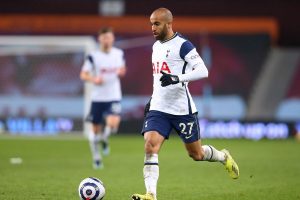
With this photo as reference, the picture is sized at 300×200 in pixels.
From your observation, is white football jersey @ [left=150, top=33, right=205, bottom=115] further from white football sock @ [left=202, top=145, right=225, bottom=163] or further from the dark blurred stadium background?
the dark blurred stadium background

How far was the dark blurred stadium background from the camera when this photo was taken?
20.6 meters

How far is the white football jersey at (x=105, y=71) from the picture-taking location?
13.9 meters

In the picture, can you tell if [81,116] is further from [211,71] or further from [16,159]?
[16,159]

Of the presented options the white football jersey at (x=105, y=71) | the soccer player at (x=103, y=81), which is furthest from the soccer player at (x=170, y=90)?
the white football jersey at (x=105, y=71)

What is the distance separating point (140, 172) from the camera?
479 inches

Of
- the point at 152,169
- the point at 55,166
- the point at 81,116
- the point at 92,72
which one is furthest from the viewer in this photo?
the point at 81,116

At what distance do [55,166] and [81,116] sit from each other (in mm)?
7441

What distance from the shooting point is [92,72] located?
14.2m

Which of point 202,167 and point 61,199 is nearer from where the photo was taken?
point 61,199

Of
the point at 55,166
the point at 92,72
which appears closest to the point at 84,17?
the point at 92,72

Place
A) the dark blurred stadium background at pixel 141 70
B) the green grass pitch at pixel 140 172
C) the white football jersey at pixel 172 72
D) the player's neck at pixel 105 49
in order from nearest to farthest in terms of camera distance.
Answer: the white football jersey at pixel 172 72 < the green grass pitch at pixel 140 172 < the player's neck at pixel 105 49 < the dark blurred stadium background at pixel 141 70

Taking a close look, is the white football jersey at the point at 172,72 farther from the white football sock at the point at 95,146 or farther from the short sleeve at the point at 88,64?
the short sleeve at the point at 88,64

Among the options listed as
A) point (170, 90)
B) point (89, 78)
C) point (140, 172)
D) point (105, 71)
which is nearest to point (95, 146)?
point (140, 172)

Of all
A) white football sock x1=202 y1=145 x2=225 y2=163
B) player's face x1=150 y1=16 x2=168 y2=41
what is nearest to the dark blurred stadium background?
white football sock x1=202 y1=145 x2=225 y2=163
